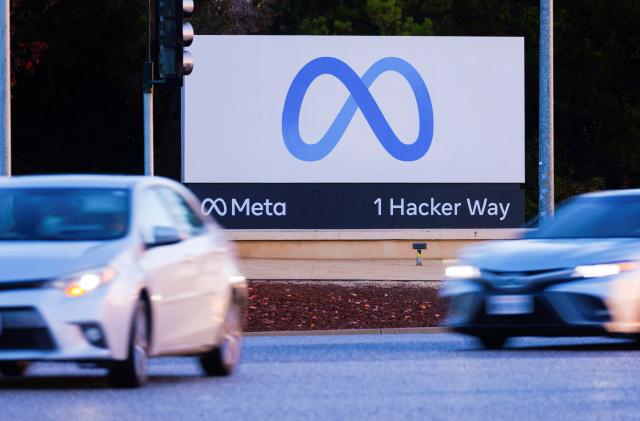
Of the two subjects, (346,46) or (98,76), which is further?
(98,76)

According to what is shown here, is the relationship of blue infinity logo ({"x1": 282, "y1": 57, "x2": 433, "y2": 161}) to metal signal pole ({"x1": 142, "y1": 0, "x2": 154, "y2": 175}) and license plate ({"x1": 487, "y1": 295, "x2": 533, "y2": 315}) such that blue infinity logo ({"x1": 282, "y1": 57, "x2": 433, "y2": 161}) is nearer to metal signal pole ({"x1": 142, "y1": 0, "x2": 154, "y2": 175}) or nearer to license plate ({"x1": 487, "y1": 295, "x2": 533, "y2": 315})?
metal signal pole ({"x1": 142, "y1": 0, "x2": 154, "y2": 175})

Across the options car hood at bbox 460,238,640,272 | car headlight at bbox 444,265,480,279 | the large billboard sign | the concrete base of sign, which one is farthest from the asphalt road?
the large billboard sign

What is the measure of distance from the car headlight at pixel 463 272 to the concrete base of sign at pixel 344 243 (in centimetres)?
2300

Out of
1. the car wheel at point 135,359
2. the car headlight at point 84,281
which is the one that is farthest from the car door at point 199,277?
the car headlight at point 84,281

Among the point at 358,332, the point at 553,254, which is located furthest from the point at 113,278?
the point at 358,332

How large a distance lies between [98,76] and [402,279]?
24045 mm

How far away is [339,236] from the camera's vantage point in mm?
39625

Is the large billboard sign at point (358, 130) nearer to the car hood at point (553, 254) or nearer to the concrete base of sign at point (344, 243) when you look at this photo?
the concrete base of sign at point (344, 243)

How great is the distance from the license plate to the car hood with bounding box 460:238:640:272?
246mm

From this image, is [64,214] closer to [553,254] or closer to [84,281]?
[84,281]

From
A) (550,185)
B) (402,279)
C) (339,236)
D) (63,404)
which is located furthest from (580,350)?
(339,236)

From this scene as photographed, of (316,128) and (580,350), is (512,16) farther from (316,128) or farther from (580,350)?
(580,350)

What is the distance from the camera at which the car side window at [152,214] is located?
1289 cm

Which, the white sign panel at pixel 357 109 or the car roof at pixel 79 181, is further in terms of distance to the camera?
the white sign panel at pixel 357 109
